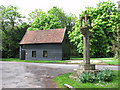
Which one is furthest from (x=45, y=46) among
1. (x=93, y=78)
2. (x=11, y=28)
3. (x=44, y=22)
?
(x=93, y=78)

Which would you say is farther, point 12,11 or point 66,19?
point 66,19

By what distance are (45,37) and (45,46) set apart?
2.31 metres

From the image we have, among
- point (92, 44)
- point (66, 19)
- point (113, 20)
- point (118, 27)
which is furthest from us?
point (66, 19)

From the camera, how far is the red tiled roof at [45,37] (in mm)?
30278

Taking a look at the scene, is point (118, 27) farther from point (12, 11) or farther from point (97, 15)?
point (12, 11)

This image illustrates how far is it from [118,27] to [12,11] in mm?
41233

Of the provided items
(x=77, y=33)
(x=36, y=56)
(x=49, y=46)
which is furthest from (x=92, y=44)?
(x=36, y=56)

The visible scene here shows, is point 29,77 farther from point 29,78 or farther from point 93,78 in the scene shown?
point 93,78

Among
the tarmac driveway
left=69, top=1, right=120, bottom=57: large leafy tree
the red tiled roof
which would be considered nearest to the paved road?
the tarmac driveway

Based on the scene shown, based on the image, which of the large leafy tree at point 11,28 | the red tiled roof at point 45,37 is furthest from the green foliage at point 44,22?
the red tiled roof at point 45,37

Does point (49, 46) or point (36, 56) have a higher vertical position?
point (49, 46)

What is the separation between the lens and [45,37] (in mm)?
31766

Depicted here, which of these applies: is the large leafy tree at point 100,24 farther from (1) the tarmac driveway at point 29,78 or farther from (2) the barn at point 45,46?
(1) the tarmac driveway at point 29,78

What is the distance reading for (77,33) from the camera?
3222cm
